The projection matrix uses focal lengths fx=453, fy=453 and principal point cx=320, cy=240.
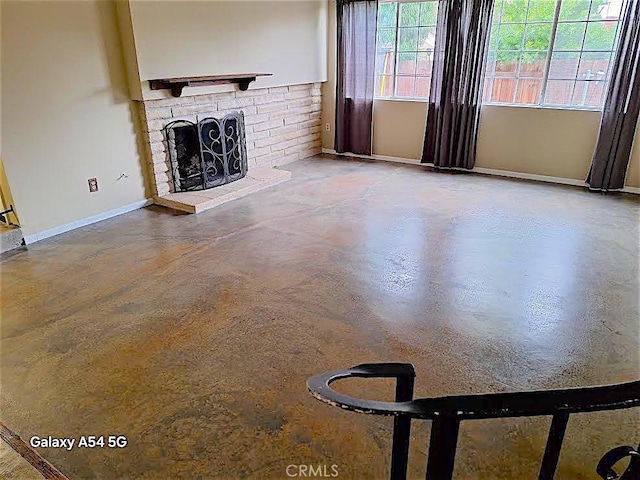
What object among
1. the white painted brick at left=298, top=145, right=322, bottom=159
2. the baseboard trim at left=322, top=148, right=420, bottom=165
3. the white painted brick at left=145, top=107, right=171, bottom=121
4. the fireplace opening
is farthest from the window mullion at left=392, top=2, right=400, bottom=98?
the white painted brick at left=145, top=107, right=171, bottom=121

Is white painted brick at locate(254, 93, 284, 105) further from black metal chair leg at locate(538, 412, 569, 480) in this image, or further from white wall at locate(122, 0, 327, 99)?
black metal chair leg at locate(538, 412, 569, 480)

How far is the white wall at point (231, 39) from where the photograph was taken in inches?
161

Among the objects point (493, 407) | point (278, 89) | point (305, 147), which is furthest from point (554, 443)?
point (305, 147)

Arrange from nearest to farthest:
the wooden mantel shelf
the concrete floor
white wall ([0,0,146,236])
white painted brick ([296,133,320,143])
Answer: the concrete floor → white wall ([0,0,146,236]) → the wooden mantel shelf → white painted brick ([296,133,320,143])

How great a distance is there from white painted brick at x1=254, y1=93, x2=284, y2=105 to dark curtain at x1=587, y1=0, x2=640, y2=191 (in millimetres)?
3699

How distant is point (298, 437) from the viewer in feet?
6.17

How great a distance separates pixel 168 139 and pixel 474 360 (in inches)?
142

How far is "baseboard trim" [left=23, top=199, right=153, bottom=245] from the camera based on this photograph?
381cm

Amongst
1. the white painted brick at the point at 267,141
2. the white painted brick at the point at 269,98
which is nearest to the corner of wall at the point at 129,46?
the white painted brick at the point at 269,98

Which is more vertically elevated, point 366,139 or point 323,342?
point 366,139

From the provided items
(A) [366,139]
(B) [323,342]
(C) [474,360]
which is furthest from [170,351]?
(A) [366,139]

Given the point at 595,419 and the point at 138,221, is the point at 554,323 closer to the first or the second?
the point at 595,419

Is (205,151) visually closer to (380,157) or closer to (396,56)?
(380,157)

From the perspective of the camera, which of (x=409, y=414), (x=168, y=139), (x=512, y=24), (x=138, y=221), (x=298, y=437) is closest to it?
(x=409, y=414)
